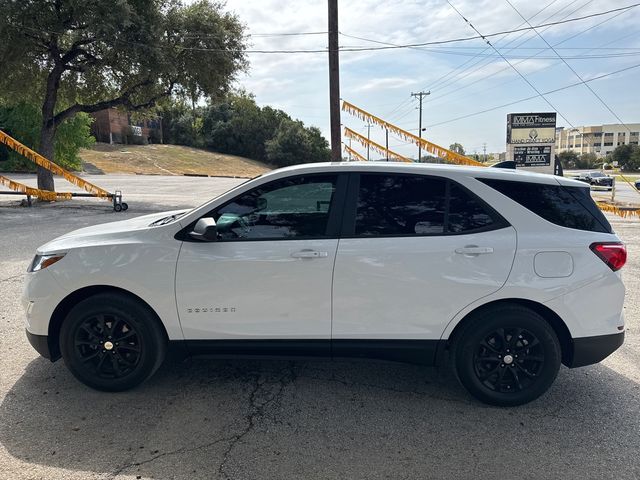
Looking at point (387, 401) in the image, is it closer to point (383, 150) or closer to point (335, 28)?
point (383, 150)

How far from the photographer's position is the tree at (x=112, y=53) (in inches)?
578

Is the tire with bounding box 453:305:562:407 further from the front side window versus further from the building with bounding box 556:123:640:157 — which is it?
the building with bounding box 556:123:640:157

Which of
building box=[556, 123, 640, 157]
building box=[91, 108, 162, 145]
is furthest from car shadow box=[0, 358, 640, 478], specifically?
building box=[556, 123, 640, 157]

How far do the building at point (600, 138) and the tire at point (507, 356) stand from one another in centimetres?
12907

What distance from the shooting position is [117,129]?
72.7 metres

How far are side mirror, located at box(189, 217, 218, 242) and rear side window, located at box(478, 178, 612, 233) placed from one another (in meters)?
1.91

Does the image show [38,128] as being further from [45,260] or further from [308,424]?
[308,424]

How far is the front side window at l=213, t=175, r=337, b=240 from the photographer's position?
135 inches

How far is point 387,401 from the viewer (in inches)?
140

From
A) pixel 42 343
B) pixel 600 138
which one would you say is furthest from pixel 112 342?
pixel 600 138

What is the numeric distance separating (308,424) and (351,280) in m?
1.00

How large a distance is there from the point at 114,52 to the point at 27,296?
1392 centimetres

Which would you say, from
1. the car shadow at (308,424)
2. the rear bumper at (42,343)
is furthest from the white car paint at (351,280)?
the car shadow at (308,424)

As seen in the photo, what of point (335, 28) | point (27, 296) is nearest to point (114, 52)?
point (335, 28)
